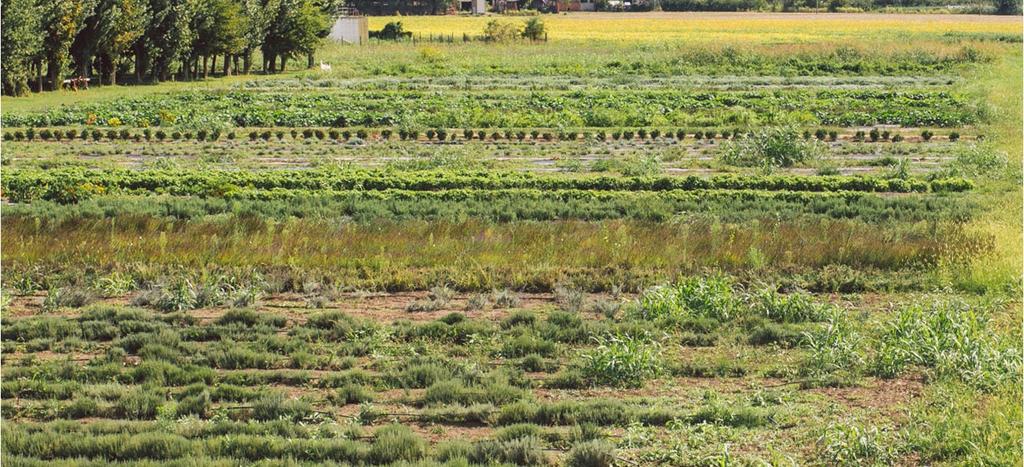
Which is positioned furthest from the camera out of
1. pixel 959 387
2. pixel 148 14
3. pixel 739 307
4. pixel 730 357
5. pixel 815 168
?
pixel 148 14

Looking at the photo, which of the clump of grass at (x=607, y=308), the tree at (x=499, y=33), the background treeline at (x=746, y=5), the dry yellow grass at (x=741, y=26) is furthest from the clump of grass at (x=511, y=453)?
the background treeline at (x=746, y=5)

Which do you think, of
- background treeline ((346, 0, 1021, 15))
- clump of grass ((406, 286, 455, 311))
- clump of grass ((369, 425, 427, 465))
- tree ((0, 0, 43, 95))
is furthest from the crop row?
background treeline ((346, 0, 1021, 15))

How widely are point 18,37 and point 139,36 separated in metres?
10.1

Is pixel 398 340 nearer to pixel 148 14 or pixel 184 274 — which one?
pixel 184 274

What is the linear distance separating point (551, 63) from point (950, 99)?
92.4ft

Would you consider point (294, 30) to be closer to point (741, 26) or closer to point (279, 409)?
point (741, 26)

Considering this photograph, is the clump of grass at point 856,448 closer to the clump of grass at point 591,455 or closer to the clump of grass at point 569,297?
the clump of grass at point 591,455

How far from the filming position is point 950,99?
44125 mm

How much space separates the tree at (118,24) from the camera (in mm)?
49469

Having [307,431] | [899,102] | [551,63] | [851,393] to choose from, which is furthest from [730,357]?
[551,63]

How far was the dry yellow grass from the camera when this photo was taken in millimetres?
95688

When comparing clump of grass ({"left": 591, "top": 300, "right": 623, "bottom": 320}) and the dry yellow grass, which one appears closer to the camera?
clump of grass ({"left": 591, "top": 300, "right": 623, "bottom": 320})

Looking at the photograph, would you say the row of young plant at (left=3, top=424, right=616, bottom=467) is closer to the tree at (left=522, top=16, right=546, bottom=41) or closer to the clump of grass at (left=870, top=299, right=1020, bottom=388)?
the clump of grass at (left=870, top=299, right=1020, bottom=388)

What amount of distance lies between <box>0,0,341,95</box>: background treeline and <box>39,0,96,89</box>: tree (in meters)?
0.04
